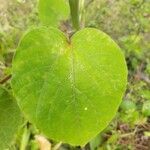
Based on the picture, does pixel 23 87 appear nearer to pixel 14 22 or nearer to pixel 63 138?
pixel 63 138

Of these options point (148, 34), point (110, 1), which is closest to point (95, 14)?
point (110, 1)

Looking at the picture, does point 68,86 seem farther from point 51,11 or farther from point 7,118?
point 51,11

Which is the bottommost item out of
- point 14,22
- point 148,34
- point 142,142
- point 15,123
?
point 142,142

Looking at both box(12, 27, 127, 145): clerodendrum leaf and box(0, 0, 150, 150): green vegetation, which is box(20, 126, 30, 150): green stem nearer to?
box(0, 0, 150, 150): green vegetation

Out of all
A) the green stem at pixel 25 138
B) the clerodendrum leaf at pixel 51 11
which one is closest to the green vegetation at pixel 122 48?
the green stem at pixel 25 138

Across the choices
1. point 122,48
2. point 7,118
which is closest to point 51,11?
point 7,118

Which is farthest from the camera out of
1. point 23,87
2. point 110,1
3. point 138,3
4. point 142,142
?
point 110,1

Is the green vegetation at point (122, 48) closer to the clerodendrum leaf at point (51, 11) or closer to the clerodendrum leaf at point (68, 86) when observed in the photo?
the clerodendrum leaf at point (51, 11)
